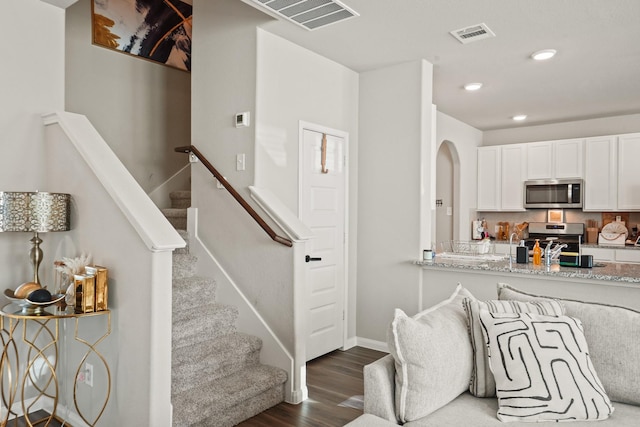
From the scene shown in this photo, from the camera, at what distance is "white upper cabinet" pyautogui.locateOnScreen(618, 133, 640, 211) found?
18.3ft

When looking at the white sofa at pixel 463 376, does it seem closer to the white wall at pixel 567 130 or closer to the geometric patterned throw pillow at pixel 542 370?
the geometric patterned throw pillow at pixel 542 370

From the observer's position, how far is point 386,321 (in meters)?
4.23

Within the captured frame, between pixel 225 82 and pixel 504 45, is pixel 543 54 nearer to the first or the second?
pixel 504 45

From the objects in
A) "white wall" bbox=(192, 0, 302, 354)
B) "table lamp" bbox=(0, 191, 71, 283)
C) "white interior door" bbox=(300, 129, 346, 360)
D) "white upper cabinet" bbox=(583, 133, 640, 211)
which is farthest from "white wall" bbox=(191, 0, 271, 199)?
"white upper cabinet" bbox=(583, 133, 640, 211)

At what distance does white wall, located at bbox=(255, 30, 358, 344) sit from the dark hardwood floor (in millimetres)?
1329

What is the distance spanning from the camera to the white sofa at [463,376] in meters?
1.68

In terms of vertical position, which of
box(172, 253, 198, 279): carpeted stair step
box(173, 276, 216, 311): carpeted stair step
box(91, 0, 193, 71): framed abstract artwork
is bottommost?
box(173, 276, 216, 311): carpeted stair step

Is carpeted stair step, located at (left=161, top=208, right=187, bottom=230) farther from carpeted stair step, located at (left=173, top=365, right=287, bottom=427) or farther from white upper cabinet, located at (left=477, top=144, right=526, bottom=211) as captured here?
white upper cabinet, located at (left=477, top=144, right=526, bottom=211)

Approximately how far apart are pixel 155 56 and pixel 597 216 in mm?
6020

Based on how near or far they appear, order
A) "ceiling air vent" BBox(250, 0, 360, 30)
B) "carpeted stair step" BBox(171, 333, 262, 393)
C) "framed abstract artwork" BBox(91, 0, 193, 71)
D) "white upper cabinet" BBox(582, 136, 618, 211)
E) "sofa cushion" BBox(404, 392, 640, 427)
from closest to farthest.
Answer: "sofa cushion" BBox(404, 392, 640, 427) → "carpeted stair step" BBox(171, 333, 262, 393) → "ceiling air vent" BBox(250, 0, 360, 30) → "framed abstract artwork" BBox(91, 0, 193, 71) → "white upper cabinet" BBox(582, 136, 618, 211)

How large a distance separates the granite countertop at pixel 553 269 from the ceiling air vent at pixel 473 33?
1811 millimetres

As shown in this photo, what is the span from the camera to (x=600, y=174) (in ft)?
19.2

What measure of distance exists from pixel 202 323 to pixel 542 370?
2208 mm

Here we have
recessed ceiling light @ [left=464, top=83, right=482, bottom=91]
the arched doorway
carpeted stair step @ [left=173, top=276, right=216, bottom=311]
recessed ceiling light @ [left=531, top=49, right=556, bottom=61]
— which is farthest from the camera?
the arched doorway
